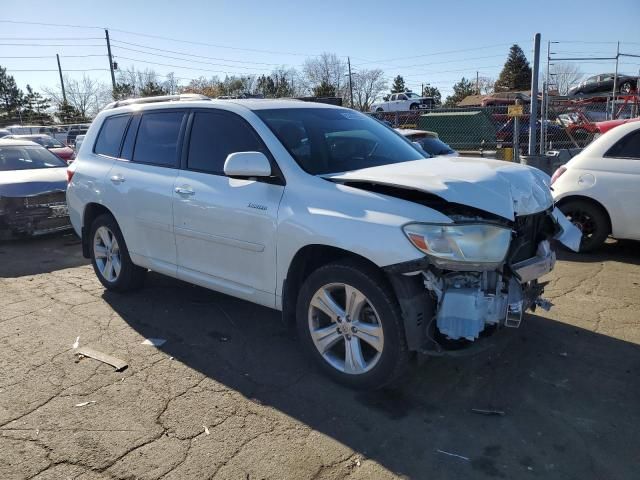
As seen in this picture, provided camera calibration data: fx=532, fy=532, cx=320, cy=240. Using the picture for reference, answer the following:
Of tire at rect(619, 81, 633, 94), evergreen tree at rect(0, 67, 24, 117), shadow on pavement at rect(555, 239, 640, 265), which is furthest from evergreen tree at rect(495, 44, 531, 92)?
shadow on pavement at rect(555, 239, 640, 265)

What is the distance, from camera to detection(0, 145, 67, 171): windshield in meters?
9.06

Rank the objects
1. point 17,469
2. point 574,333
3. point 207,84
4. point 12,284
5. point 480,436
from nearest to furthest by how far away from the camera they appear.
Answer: point 17,469
point 480,436
point 574,333
point 12,284
point 207,84

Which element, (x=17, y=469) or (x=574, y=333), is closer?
(x=17, y=469)

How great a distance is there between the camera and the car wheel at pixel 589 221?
21.1 ft

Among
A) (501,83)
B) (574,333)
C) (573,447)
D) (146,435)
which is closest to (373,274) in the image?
(573,447)

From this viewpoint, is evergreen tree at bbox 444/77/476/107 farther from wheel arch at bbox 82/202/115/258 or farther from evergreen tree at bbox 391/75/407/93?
wheel arch at bbox 82/202/115/258

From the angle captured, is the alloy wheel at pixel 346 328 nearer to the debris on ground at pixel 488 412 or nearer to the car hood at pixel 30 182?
the debris on ground at pixel 488 412

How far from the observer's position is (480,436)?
2.99 m

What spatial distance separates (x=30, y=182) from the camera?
816cm

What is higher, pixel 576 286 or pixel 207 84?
pixel 207 84

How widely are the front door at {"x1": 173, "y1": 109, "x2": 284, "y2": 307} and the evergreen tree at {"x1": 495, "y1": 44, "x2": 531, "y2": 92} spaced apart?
72923 millimetres

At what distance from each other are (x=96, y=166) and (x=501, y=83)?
74.8 meters

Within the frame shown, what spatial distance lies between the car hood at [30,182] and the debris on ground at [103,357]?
475 centimetres

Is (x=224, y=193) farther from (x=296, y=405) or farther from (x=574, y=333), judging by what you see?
(x=574, y=333)
